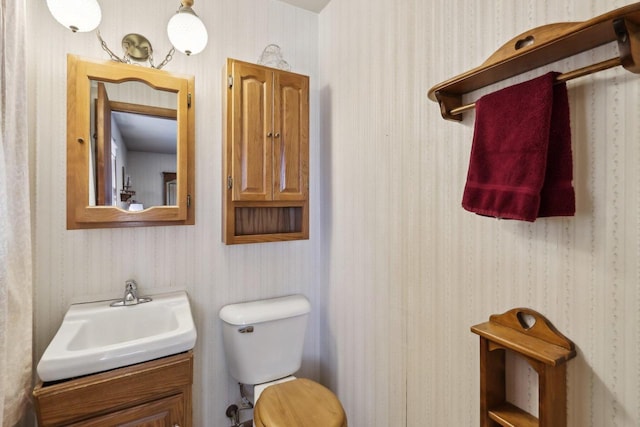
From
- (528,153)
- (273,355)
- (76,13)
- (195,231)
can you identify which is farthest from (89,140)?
(528,153)

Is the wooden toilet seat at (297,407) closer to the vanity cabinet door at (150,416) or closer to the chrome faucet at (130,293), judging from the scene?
the vanity cabinet door at (150,416)

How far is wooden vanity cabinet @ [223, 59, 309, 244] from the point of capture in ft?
4.85

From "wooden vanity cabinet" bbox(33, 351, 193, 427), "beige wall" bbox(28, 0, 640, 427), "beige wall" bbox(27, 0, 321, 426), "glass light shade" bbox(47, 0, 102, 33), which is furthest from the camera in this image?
"beige wall" bbox(27, 0, 321, 426)

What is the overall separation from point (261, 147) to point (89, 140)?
0.74 metres

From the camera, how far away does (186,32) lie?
1.35 metres

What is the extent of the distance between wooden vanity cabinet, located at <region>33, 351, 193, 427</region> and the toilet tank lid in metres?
0.33

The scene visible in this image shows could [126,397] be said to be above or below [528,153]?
below

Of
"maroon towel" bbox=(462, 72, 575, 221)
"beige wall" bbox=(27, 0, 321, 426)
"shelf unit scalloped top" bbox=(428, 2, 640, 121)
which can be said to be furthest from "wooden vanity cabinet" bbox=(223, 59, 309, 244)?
"maroon towel" bbox=(462, 72, 575, 221)

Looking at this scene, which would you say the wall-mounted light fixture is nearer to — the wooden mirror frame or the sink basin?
the wooden mirror frame

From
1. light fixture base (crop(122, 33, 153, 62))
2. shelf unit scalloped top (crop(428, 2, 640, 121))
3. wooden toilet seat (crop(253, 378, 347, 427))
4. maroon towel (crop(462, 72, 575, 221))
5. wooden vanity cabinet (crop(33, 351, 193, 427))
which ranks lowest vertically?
wooden toilet seat (crop(253, 378, 347, 427))

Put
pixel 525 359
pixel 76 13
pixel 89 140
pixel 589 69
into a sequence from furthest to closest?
pixel 89 140 → pixel 76 13 → pixel 525 359 → pixel 589 69

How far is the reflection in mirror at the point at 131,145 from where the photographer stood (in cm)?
130

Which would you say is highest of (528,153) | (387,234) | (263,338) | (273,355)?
(528,153)

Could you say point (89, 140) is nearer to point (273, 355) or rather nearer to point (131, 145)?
point (131, 145)
